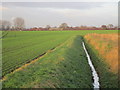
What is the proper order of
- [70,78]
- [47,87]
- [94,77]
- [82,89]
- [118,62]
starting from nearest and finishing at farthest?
[47,87], [82,89], [70,78], [94,77], [118,62]

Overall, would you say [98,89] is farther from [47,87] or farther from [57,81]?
[47,87]

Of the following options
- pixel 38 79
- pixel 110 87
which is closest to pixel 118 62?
pixel 110 87

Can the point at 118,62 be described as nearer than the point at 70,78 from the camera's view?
No

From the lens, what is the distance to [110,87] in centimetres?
1070

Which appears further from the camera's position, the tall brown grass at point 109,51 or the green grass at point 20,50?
the green grass at point 20,50

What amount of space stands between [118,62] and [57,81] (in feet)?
23.0

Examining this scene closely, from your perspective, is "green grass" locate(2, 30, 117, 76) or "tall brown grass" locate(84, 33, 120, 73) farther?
"green grass" locate(2, 30, 117, 76)

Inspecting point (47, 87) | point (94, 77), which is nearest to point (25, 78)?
point (47, 87)

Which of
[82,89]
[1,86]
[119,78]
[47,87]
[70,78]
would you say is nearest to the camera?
[47,87]

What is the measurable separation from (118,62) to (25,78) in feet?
A: 27.3

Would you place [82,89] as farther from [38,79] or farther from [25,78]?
[25,78]

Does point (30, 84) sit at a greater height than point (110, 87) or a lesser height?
greater

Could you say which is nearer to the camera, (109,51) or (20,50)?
(109,51)

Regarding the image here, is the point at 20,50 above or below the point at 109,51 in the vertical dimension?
below
